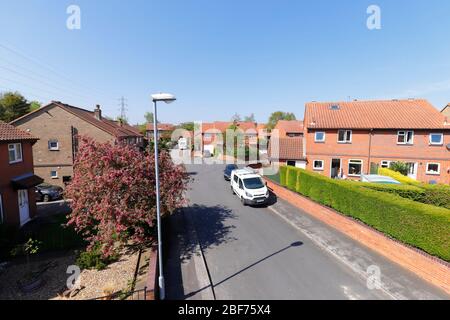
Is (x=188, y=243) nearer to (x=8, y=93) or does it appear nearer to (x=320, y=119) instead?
(x=320, y=119)

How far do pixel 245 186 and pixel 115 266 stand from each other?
9.20 metres

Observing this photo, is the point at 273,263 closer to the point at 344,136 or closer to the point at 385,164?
the point at 344,136

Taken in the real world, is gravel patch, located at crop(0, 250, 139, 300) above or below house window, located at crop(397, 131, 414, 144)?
below

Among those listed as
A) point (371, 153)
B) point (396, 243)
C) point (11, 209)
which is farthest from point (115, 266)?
point (371, 153)

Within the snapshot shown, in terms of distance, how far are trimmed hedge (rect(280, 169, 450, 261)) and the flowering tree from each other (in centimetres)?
821

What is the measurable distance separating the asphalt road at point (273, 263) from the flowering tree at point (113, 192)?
214 centimetres

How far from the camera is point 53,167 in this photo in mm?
21453

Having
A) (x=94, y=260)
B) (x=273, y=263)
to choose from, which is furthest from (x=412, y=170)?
(x=94, y=260)

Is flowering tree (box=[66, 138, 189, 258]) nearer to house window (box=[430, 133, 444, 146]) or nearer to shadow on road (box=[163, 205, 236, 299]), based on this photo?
shadow on road (box=[163, 205, 236, 299])

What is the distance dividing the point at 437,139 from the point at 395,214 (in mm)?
16086

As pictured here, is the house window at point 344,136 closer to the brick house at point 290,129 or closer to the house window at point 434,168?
the house window at point 434,168

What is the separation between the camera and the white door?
13174mm

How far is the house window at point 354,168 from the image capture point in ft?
70.6

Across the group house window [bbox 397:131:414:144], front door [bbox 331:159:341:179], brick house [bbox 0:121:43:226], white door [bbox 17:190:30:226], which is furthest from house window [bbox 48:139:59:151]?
house window [bbox 397:131:414:144]
